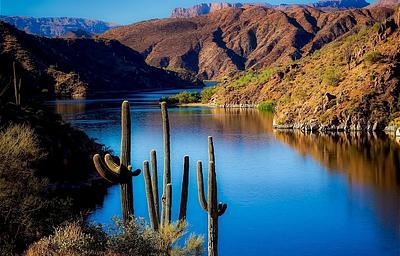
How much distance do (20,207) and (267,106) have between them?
92229 mm

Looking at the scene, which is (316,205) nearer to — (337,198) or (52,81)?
(337,198)

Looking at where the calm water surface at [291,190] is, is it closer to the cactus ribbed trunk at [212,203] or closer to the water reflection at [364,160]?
the water reflection at [364,160]

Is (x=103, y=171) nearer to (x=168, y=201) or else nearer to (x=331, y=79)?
(x=168, y=201)

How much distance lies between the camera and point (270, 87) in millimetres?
118500

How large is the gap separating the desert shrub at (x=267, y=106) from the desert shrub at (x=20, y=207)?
84344mm

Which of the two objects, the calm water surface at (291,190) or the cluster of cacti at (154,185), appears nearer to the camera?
the cluster of cacti at (154,185)

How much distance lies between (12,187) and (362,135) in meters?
53.1

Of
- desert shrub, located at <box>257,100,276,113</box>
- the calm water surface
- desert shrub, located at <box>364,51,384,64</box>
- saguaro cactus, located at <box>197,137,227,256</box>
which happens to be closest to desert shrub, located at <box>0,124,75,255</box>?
saguaro cactus, located at <box>197,137,227,256</box>

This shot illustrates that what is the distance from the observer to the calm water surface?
91.2 ft

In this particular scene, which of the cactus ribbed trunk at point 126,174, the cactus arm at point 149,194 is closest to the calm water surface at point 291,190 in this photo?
the cactus arm at point 149,194

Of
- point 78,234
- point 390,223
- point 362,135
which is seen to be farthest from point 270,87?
point 78,234

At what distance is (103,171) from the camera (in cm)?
1575

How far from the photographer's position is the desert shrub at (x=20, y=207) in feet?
64.8

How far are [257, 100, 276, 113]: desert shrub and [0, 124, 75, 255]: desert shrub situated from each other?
84344mm
